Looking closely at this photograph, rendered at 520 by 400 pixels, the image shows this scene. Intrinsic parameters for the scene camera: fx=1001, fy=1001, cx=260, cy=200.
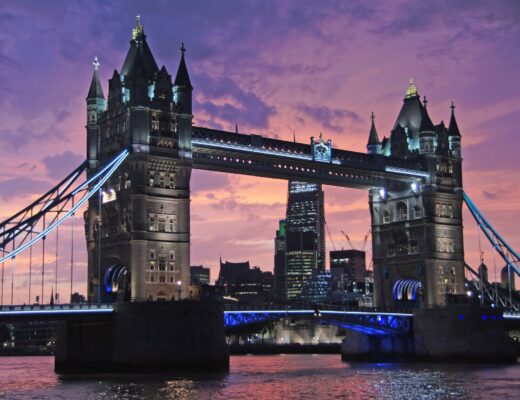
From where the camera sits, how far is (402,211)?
117062mm

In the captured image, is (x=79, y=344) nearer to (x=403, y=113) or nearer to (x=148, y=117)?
(x=148, y=117)

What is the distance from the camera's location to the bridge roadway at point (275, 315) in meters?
81.8

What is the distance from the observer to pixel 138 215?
9000 centimetres

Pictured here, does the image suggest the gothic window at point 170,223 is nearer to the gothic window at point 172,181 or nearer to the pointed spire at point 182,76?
the gothic window at point 172,181

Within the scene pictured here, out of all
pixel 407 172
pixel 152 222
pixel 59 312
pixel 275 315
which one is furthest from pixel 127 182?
pixel 407 172

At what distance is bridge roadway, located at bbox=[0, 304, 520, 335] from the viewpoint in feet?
268

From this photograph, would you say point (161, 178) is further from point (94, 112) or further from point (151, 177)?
point (94, 112)

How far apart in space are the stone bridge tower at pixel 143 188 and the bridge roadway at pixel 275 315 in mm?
5385

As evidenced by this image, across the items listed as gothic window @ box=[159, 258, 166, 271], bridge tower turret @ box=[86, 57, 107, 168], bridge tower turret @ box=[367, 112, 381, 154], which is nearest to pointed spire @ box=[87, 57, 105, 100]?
bridge tower turret @ box=[86, 57, 107, 168]

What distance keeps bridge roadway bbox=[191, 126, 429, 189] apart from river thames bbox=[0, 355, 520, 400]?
20459 millimetres

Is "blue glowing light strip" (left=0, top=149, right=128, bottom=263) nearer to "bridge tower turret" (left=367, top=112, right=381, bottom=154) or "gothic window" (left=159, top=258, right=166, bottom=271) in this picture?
"gothic window" (left=159, top=258, right=166, bottom=271)

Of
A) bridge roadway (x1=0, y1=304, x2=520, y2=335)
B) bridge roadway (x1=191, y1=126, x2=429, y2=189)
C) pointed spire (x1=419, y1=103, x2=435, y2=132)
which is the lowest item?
bridge roadway (x1=0, y1=304, x2=520, y2=335)

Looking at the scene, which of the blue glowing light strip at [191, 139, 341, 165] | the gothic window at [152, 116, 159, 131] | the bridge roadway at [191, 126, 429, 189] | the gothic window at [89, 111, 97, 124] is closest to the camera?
the gothic window at [152, 116, 159, 131]

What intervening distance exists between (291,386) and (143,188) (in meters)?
23.2
